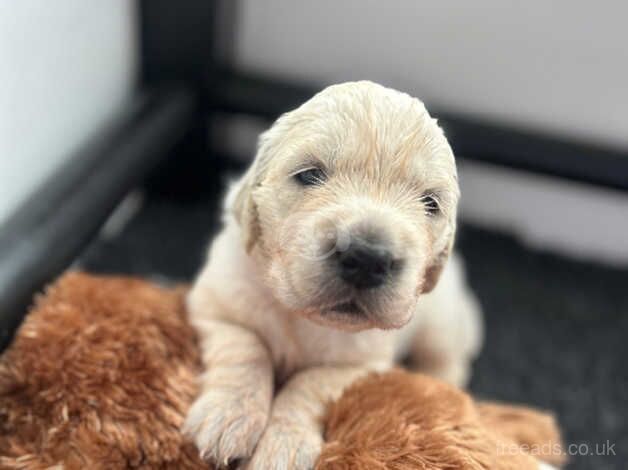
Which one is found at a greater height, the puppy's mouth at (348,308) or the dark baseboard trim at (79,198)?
the puppy's mouth at (348,308)

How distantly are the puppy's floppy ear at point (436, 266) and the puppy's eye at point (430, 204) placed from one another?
0.32 feet

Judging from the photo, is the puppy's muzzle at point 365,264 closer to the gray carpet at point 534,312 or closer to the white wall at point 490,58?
the gray carpet at point 534,312

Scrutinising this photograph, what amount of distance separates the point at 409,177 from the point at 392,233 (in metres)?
0.12

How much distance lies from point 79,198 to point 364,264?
3.06 ft

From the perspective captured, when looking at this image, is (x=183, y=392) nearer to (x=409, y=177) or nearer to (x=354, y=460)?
(x=354, y=460)

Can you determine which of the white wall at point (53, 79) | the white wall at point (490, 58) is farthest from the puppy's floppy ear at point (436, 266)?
the white wall at point (490, 58)

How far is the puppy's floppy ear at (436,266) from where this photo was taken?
133 centimetres

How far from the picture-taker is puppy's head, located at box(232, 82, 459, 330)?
3.70 ft

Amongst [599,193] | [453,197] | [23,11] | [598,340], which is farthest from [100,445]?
[599,193]

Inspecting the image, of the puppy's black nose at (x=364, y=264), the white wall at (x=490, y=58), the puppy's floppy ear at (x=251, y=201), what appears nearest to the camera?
the puppy's black nose at (x=364, y=264)

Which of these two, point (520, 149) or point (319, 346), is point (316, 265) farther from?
point (520, 149)

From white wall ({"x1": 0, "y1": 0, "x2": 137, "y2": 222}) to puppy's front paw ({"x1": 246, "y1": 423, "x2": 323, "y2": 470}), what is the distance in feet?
2.79

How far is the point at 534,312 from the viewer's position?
8.11ft

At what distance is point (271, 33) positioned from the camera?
2.52m
